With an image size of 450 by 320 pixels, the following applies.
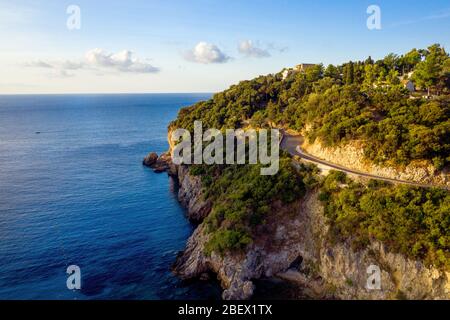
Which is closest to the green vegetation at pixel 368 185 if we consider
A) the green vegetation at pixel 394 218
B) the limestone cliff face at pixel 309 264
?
the green vegetation at pixel 394 218

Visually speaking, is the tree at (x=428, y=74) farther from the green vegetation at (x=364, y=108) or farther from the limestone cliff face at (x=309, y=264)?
the limestone cliff face at (x=309, y=264)

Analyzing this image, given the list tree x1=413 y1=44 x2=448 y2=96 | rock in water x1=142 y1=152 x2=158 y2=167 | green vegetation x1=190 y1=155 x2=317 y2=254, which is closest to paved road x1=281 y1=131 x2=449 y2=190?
green vegetation x1=190 y1=155 x2=317 y2=254

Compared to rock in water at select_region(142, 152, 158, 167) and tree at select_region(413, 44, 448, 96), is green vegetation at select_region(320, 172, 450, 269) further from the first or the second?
rock in water at select_region(142, 152, 158, 167)

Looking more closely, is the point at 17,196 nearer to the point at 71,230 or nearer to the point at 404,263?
the point at 71,230

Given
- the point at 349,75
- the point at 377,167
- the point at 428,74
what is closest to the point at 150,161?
the point at 349,75

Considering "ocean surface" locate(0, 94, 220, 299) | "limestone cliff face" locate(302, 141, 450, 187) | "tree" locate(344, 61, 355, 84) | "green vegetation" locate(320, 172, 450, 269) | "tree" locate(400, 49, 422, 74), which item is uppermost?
"tree" locate(400, 49, 422, 74)

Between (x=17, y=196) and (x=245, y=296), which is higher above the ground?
(x=17, y=196)

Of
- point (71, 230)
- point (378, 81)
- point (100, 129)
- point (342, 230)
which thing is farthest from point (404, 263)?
point (100, 129)
